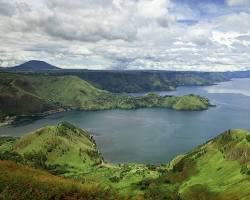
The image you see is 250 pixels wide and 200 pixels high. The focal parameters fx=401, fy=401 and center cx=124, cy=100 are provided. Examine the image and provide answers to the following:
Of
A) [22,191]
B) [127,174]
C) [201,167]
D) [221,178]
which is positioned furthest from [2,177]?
[127,174]

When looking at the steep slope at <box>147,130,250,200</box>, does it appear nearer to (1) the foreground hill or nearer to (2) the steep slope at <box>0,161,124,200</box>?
(1) the foreground hill

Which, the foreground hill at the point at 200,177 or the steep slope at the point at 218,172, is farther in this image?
the foreground hill at the point at 200,177

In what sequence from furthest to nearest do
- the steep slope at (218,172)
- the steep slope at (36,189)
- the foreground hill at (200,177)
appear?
the foreground hill at (200,177) < the steep slope at (218,172) < the steep slope at (36,189)

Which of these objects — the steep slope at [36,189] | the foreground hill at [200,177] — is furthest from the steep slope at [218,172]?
the steep slope at [36,189]

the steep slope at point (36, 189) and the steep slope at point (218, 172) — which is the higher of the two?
the steep slope at point (36, 189)

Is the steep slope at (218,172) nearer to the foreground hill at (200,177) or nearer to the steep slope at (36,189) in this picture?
the foreground hill at (200,177)

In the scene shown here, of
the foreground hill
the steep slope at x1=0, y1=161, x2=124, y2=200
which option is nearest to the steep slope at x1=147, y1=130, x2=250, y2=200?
the foreground hill

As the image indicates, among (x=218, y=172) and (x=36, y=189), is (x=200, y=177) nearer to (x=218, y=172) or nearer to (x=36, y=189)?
(x=218, y=172)

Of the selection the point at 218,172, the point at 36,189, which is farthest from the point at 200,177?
the point at 36,189

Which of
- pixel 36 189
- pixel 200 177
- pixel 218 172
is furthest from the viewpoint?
pixel 200 177

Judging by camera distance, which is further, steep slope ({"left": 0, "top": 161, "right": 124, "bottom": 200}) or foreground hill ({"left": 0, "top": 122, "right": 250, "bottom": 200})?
foreground hill ({"left": 0, "top": 122, "right": 250, "bottom": 200})

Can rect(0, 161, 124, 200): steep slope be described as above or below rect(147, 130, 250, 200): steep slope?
above
